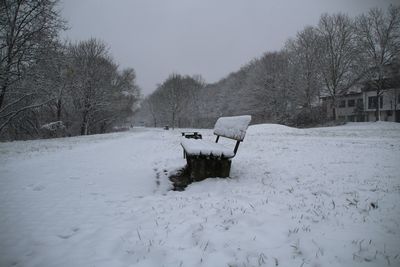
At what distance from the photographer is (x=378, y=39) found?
1156 inches

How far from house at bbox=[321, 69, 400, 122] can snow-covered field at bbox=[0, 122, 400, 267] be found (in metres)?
34.4

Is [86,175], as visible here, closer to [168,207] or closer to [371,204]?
[168,207]

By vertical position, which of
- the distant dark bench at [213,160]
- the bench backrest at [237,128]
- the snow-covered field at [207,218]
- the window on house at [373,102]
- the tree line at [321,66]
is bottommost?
the snow-covered field at [207,218]

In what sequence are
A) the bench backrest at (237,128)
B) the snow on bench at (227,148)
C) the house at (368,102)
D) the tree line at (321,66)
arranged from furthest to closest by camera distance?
1. the house at (368,102)
2. the tree line at (321,66)
3. the bench backrest at (237,128)
4. the snow on bench at (227,148)

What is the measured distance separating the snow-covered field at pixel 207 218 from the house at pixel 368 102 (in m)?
34.4

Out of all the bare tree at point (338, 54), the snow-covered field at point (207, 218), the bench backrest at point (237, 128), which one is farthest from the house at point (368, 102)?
the snow-covered field at point (207, 218)

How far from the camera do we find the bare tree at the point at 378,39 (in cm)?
2819

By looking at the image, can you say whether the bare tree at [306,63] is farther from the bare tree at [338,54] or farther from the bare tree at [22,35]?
the bare tree at [22,35]

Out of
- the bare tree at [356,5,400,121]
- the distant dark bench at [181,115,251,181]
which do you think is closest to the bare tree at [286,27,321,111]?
the bare tree at [356,5,400,121]

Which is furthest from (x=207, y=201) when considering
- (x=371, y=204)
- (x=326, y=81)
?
(x=326, y=81)

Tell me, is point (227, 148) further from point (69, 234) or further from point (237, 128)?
point (69, 234)

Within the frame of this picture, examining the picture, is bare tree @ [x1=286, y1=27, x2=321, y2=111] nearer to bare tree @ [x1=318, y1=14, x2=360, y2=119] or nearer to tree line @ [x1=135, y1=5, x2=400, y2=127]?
tree line @ [x1=135, y1=5, x2=400, y2=127]

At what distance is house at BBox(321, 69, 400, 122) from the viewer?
111ft

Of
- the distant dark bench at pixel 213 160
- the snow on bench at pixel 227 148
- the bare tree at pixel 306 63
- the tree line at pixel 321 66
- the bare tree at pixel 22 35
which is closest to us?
the snow on bench at pixel 227 148
